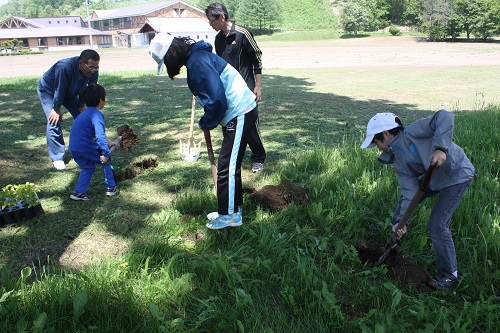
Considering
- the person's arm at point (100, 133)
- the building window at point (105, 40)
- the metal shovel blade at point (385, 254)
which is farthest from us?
the building window at point (105, 40)

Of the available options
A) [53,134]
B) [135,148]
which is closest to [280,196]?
[135,148]

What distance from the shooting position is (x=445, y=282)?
10.0ft

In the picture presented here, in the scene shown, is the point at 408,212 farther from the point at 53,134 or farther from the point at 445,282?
the point at 53,134

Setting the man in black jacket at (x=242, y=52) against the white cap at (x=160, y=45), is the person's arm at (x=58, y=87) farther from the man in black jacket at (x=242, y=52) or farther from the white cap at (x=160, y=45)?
the white cap at (x=160, y=45)

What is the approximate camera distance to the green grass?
2621 mm

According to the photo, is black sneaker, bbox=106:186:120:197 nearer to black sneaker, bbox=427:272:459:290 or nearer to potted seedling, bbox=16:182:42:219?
potted seedling, bbox=16:182:42:219

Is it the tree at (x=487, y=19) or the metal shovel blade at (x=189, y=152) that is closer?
the metal shovel blade at (x=189, y=152)

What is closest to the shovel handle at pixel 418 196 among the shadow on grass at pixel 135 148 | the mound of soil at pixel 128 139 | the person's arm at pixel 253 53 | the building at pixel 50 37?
the shadow on grass at pixel 135 148

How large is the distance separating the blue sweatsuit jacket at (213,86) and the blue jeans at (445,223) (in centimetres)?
162

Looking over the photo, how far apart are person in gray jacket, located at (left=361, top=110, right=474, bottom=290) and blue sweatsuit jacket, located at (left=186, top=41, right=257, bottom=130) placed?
43.1 inches

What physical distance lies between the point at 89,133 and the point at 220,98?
2058mm

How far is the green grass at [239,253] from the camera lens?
2.62m

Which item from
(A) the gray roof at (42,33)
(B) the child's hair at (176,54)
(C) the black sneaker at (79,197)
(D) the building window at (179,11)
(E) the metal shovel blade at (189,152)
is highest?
(D) the building window at (179,11)

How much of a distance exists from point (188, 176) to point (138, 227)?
1.40 metres
